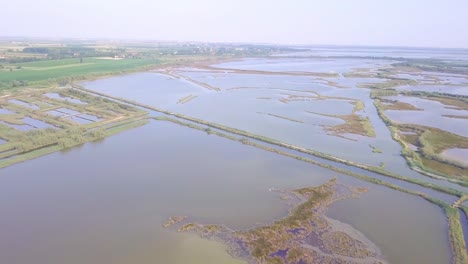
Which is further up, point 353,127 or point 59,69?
point 59,69

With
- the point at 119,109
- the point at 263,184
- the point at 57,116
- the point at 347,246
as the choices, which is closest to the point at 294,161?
the point at 263,184

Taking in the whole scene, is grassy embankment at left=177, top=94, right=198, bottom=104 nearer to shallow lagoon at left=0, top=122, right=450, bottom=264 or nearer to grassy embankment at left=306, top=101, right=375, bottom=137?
shallow lagoon at left=0, top=122, right=450, bottom=264

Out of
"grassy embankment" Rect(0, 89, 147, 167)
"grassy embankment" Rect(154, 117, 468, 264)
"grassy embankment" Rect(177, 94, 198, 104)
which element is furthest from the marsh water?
"grassy embankment" Rect(177, 94, 198, 104)

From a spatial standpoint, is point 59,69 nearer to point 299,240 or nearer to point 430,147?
point 430,147

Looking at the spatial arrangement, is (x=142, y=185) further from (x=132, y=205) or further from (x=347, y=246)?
(x=347, y=246)

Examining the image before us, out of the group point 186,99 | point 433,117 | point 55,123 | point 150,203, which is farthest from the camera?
point 186,99

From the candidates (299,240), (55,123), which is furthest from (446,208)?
(55,123)

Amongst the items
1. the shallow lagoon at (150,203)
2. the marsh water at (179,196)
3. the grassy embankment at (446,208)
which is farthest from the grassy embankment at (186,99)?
the shallow lagoon at (150,203)
